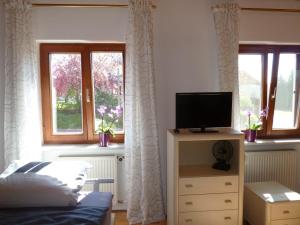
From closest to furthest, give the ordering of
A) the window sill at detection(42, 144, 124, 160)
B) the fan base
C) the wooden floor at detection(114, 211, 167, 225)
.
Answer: the fan base → the wooden floor at detection(114, 211, 167, 225) → the window sill at detection(42, 144, 124, 160)

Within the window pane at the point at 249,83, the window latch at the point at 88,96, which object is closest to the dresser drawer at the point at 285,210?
the window pane at the point at 249,83

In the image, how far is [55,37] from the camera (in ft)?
9.00

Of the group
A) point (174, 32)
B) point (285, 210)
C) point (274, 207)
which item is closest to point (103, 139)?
point (174, 32)

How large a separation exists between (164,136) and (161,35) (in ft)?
3.61

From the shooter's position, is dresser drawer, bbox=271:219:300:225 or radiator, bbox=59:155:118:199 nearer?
dresser drawer, bbox=271:219:300:225

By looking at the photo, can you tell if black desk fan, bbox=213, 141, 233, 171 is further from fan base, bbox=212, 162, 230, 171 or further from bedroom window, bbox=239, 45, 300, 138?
bedroom window, bbox=239, 45, 300, 138

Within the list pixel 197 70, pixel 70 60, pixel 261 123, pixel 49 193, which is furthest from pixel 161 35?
pixel 49 193

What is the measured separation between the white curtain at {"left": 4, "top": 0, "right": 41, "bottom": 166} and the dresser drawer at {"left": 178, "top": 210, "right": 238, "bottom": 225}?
1.62 m

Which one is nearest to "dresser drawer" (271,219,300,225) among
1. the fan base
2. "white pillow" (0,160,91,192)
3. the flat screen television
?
the fan base

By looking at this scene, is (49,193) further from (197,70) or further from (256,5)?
(256,5)

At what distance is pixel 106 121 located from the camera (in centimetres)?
301

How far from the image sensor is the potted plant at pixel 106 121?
289 cm

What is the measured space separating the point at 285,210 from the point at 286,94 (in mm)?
1467

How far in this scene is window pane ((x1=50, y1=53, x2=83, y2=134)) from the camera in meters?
2.94
